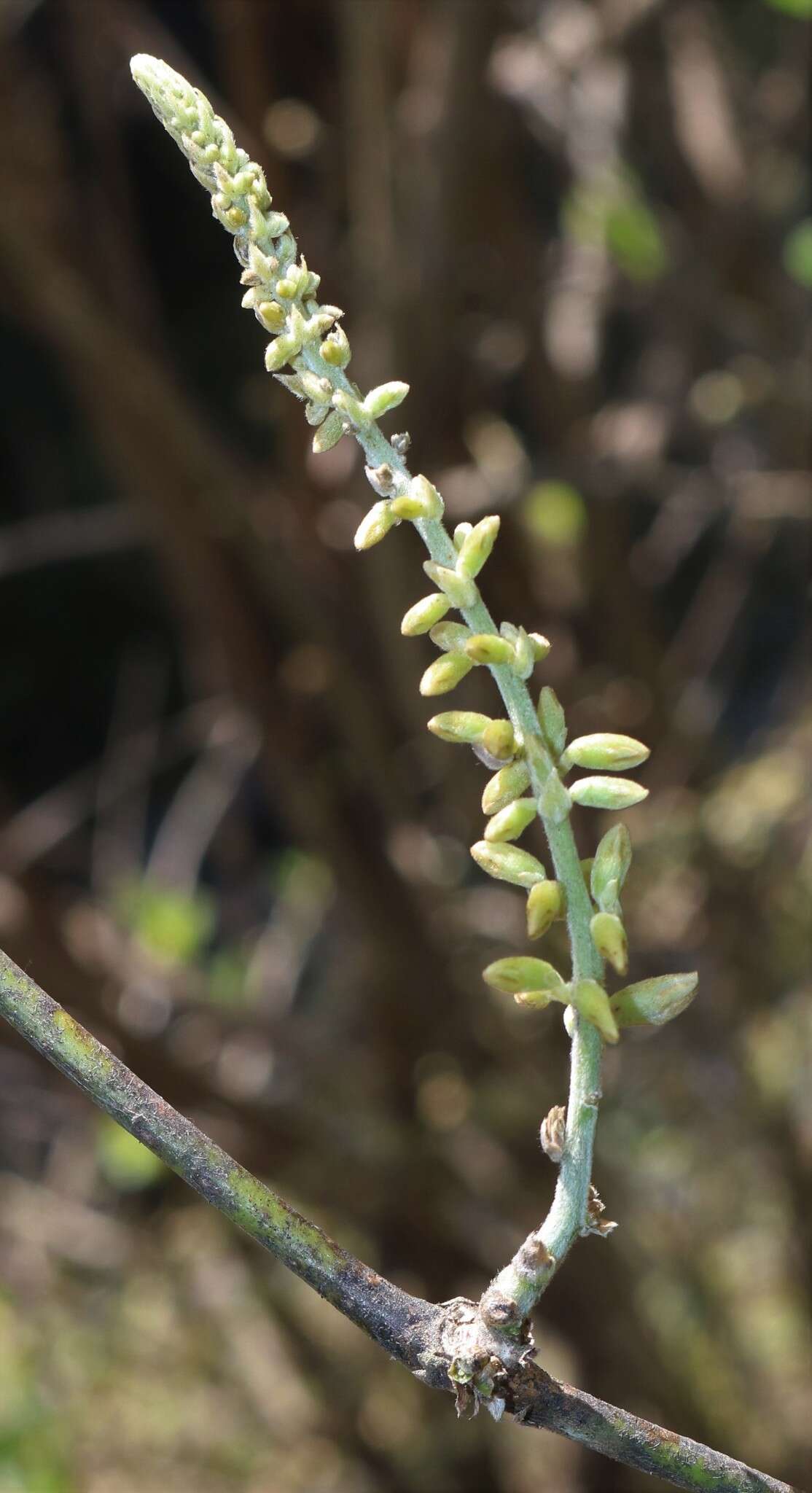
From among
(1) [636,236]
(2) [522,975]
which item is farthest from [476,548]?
(1) [636,236]

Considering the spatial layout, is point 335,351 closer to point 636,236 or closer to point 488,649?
point 488,649

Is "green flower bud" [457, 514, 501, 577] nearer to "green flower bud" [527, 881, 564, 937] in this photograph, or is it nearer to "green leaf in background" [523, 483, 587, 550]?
"green flower bud" [527, 881, 564, 937]

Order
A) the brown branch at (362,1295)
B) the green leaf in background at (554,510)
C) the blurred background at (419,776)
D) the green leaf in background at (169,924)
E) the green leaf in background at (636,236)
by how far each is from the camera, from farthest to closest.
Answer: the green leaf in background at (169,924), the green leaf in background at (554,510), the blurred background at (419,776), the green leaf in background at (636,236), the brown branch at (362,1295)

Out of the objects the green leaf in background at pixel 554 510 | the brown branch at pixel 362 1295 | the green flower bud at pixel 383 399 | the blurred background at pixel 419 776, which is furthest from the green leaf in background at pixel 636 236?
the brown branch at pixel 362 1295

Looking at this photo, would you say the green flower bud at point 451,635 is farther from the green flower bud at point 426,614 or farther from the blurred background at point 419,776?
the blurred background at point 419,776

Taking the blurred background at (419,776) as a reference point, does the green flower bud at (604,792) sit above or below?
below

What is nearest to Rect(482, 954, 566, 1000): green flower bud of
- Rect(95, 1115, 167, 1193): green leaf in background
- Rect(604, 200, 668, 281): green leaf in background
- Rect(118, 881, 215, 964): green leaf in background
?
Rect(604, 200, 668, 281): green leaf in background
